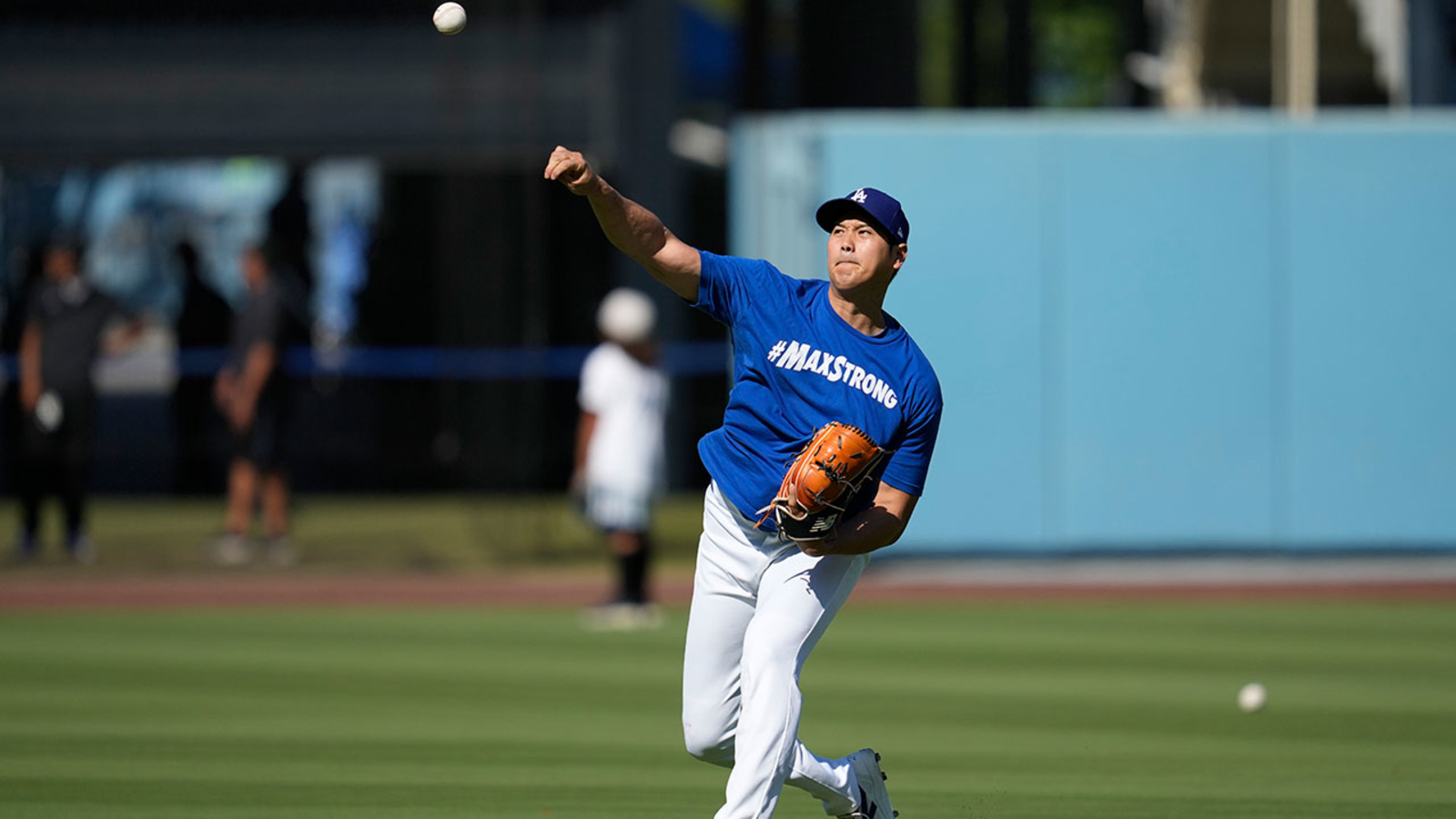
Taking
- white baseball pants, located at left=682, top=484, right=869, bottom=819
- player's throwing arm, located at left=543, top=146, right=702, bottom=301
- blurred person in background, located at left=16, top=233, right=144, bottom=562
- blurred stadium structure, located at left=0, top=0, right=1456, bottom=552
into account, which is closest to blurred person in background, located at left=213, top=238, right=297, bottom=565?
blurred person in background, located at left=16, top=233, right=144, bottom=562

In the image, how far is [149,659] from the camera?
11633 mm

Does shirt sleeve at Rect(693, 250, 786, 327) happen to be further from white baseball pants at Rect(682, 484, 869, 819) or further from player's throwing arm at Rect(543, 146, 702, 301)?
white baseball pants at Rect(682, 484, 869, 819)

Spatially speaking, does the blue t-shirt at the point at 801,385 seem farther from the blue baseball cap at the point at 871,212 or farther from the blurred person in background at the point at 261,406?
the blurred person in background at the point at 261,406

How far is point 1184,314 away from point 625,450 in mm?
5404

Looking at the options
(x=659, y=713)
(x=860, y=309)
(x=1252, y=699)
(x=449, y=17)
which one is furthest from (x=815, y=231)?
(x=449, y=17)

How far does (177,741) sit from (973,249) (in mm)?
9071

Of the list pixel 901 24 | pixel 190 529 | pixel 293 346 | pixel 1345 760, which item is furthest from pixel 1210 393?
pixel 293 346

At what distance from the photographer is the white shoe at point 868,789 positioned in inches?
246

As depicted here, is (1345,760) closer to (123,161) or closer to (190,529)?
(190,529)

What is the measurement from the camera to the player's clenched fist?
557 cm

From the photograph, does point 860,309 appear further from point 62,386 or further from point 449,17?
point 62,386

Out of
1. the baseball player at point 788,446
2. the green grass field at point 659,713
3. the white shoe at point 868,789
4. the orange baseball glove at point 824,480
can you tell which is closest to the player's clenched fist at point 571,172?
the baseball player at point 788,446

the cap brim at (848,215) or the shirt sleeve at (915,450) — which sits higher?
the cap brim at (848,215)

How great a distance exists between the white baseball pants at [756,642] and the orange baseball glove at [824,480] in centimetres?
23
